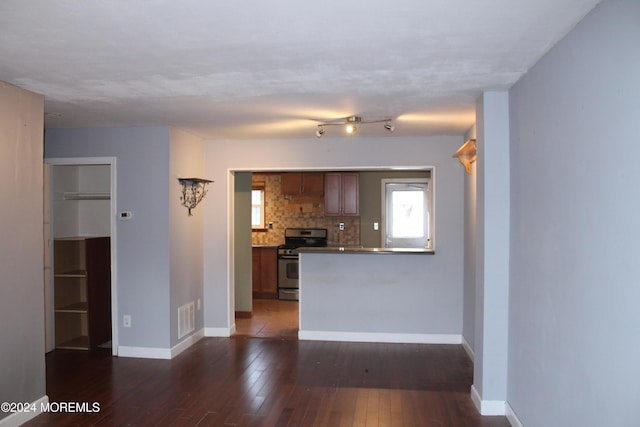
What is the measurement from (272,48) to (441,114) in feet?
6.84

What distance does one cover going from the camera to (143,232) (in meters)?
4.76

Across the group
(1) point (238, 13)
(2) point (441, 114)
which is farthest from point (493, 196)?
(1) point (238, 13)

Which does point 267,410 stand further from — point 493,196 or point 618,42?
point 618,42

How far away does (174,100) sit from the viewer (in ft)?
12.1

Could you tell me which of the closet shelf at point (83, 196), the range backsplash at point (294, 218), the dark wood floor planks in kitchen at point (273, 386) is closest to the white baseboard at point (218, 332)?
the dark wood floor planks in kitchen at point (273, 386)

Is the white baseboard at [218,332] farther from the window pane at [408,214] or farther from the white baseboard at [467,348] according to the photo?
the window pane at [408,214]

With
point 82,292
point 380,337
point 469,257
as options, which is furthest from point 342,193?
point 82,292

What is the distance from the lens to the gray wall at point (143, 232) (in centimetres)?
472

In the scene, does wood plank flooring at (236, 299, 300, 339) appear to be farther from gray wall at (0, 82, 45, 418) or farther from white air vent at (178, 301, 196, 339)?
gray wall at (0, 82, 45, 418)

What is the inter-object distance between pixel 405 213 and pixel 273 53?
18.4 ft

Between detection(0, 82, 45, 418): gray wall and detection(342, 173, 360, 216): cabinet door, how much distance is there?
500 cm

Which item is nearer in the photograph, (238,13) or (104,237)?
(238,13)

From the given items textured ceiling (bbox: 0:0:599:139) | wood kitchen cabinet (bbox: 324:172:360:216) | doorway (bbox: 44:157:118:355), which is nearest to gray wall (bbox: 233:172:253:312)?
doorway (bbox: 44:157:118:355)

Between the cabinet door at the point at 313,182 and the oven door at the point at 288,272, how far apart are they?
113cm
